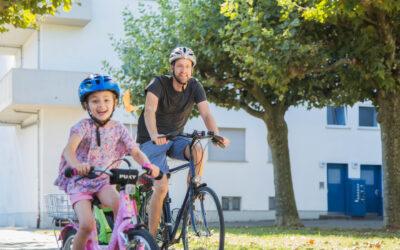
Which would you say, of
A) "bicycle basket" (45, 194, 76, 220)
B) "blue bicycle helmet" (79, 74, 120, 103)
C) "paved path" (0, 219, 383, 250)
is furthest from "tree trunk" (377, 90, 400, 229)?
"blue bicycle helmet" (79, 74, 120, 103)

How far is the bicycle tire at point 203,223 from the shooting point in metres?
6.36

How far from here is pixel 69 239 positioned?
597 centimetres

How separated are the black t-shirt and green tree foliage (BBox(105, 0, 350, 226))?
25.1ft

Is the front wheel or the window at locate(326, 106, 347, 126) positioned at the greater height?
the window at locate(326, 106, 347, 126)

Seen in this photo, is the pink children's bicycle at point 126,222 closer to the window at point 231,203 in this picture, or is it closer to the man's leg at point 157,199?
the man's leg at point 157,199

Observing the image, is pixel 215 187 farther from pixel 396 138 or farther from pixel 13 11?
pixel 13 11

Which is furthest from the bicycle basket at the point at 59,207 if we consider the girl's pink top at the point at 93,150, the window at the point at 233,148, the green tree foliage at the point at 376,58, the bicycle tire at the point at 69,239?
the window at the point at 233,148

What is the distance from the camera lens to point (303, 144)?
30.6 meters

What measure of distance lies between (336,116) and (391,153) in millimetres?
15983

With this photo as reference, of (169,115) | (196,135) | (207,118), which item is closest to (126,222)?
(196,135)

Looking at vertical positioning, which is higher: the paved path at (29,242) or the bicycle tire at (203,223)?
the bicycle tire at (203,223)

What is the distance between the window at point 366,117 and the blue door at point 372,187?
1.88 m

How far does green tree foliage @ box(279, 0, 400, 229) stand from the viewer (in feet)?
46.6

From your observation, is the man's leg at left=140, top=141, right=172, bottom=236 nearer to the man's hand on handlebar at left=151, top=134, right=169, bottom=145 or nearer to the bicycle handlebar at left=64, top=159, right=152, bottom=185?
the man's hand on handlebar at left=151, top=134, right=169, bottom=145
